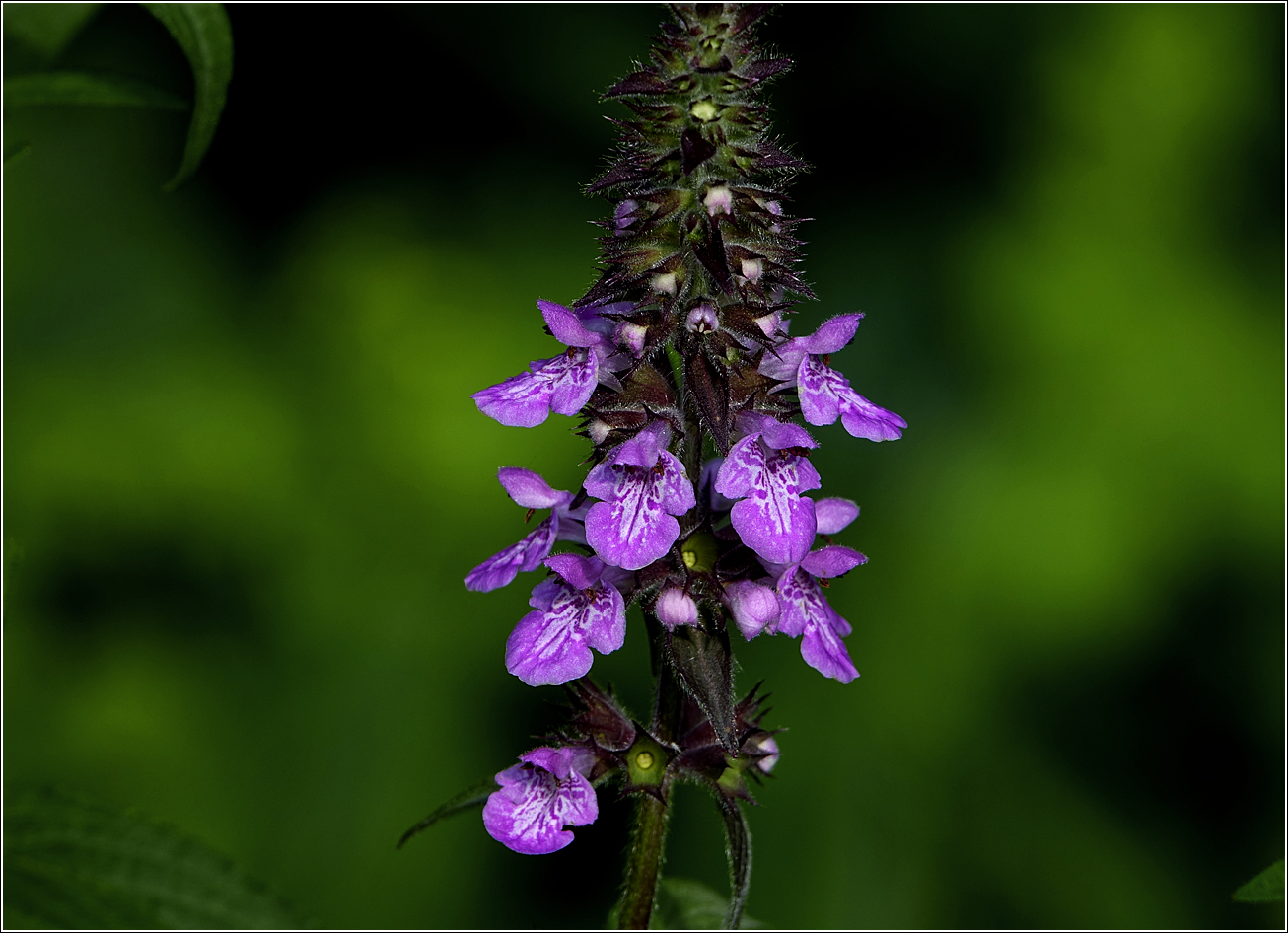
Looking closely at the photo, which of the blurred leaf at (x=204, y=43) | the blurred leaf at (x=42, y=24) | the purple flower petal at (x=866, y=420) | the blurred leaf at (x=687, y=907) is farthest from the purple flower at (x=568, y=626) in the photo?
the blurred leaf at (x=42, y=24)

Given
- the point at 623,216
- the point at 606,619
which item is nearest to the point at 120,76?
the point at 623,216

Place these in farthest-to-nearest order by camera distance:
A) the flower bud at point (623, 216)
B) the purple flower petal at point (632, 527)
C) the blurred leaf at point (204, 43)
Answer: the blurred leaf at point (204, 43) < the flower bud at point (623, 216) < the purple flower petal at point (632, 527)

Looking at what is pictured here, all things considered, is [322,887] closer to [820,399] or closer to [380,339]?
[380,339]

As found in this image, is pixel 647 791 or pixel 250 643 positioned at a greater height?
pixel 647 791

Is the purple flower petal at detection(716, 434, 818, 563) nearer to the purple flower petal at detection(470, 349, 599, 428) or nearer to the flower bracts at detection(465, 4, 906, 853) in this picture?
the flower bracts at detection(465, 4, 906, 853)

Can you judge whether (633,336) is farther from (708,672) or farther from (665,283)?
(708,672)

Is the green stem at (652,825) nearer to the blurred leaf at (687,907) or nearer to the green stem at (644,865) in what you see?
the green stem at (644,865)

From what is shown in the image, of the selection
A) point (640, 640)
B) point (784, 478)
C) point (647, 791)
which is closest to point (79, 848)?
point (647, 791)

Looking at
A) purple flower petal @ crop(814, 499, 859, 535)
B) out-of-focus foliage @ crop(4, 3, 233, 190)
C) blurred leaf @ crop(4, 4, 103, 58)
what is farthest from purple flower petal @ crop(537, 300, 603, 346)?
blurred leaf @ crop(4, 4, 103, 58)
